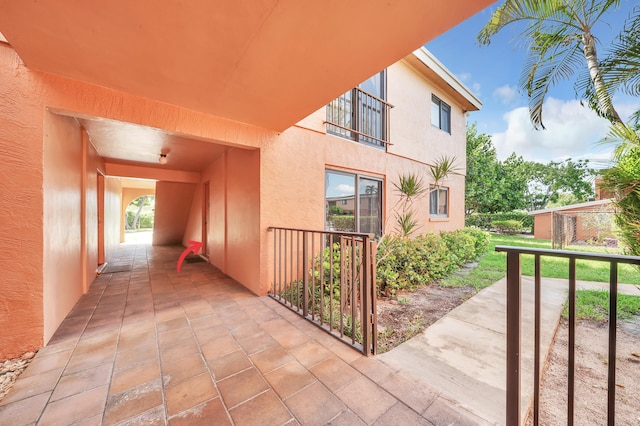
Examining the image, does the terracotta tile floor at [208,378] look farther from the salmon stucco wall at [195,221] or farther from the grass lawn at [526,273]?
the salmon stucco wall at [195,221]

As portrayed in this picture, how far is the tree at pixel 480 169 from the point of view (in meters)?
14.9

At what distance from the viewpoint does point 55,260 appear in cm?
223

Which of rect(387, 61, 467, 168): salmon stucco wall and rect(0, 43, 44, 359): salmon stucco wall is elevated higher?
rect(387, 61, 467, 168): salmon stucco wall

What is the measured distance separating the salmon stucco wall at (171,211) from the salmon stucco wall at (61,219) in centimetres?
472

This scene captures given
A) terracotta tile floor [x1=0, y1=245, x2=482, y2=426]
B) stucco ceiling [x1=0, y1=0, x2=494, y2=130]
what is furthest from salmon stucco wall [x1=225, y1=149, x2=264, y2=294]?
stucco ceiling [x1=0, y1=0, x2=494, y2=130]

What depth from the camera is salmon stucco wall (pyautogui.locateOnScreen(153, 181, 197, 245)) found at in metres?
7.64

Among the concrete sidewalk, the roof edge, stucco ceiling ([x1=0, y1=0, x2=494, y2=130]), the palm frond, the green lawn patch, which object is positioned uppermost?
the roof edge

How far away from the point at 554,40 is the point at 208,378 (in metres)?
6.87

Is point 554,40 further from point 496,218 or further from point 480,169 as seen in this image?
point 496,218

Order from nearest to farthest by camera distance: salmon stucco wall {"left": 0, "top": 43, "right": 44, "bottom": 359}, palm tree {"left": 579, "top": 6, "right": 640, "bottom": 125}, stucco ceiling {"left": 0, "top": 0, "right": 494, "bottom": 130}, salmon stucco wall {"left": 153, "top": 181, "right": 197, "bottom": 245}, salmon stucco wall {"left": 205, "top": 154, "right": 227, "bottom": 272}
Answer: stucco ceiling {"left": 0, "top": 0, "right": 494, "bottom": 130} → salmon stucco wall {"left": 0, "top": 43, "right": 44, "bottom": 359} → palm tree {"left": 579, "top": 6, "right": 640, "bottom": 125} → salmon stucco wall {"left": 205, "top": 154, "right": 227, "bottom": 272} → salmon stucco wall {"left": 153, "top": 181, "right": 197, "bottom": 245}

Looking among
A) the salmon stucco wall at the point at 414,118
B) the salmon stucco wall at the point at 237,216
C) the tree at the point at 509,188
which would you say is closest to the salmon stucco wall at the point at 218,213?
the salmon stucco wall at the point at 237,216

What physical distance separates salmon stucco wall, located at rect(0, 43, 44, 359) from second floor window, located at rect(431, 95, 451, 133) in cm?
757

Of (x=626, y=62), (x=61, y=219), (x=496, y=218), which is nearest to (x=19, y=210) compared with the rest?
(x=61, y=219)

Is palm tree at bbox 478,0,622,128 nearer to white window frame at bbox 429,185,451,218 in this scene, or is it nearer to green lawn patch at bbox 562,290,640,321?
white window frame at bbox 429,185,451,218
